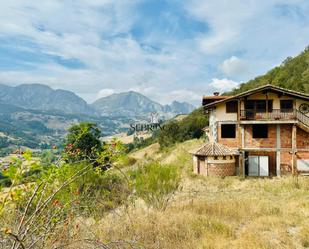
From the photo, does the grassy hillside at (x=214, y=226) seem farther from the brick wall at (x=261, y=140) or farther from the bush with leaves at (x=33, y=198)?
the brick wall at (x=261, y=140)

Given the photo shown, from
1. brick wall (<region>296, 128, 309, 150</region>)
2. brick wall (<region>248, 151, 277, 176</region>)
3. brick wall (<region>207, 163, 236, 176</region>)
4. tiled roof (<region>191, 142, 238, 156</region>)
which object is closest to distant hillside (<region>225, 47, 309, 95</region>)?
brick wall (<region>296, 128, 309, 150</region>)

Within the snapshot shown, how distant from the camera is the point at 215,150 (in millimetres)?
27562

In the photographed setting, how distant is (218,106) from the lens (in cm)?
2845

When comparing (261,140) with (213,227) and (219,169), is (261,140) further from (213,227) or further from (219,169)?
(213,227)

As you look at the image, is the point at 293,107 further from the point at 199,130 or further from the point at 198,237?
the point at 199,130

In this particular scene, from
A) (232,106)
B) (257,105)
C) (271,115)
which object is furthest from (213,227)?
(257,105)

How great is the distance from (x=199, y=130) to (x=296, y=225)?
49.0m

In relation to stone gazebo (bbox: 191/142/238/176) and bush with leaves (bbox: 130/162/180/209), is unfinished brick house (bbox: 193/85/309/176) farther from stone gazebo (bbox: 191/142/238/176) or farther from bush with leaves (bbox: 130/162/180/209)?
bush with leaves (bbox: 130/162/180/209)

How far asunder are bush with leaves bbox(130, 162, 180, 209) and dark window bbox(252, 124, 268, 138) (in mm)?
15932

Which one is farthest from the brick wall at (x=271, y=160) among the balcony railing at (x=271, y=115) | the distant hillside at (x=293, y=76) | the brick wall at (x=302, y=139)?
the distant hillside at (x=293, y=76)

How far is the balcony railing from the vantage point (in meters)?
26.7

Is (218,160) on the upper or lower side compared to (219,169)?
upper

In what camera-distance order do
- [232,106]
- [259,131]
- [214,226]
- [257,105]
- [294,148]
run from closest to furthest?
[214,226], [294,148], [259,131], [257,105], [232,106]

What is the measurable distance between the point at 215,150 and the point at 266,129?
487cm
